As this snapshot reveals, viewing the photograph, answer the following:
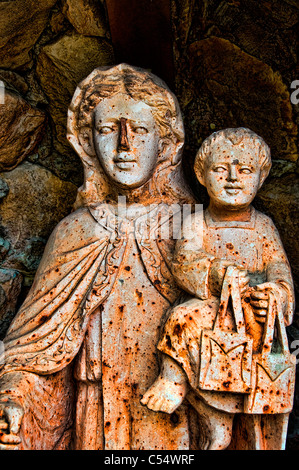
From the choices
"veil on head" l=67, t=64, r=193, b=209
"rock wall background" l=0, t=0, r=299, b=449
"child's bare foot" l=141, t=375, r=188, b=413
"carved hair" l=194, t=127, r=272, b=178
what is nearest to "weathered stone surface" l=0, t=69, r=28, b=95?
"rock wall background" l=0, t=0, r=299, b=449

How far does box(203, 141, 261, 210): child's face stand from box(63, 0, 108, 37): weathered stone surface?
1.04 m

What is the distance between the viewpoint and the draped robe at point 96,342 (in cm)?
293

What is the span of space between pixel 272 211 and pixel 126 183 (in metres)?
0.83

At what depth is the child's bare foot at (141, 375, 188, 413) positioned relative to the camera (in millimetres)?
2682

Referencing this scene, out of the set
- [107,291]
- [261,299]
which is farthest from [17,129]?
[261,299]

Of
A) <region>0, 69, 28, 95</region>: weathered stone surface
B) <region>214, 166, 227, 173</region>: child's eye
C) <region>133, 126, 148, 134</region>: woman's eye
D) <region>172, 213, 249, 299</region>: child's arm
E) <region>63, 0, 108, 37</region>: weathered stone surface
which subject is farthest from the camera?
<region>0, 69, 28, 95</region>: weathered stone surface

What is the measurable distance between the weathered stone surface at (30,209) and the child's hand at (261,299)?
1.31 metres

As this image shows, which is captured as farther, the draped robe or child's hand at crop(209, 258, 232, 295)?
the draped robe

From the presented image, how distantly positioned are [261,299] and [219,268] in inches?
7.8

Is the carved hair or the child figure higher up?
the carved hair

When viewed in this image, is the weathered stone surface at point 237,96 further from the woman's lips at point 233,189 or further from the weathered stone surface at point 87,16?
the woman's lips at point 233,189

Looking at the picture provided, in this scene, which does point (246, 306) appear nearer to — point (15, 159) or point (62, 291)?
point (62, 291)

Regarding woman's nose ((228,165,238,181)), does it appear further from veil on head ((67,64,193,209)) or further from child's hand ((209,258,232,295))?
veil on head ((67,64,193,209))

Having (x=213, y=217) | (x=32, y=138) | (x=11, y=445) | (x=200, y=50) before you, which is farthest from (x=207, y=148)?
(x=11, y=445)
